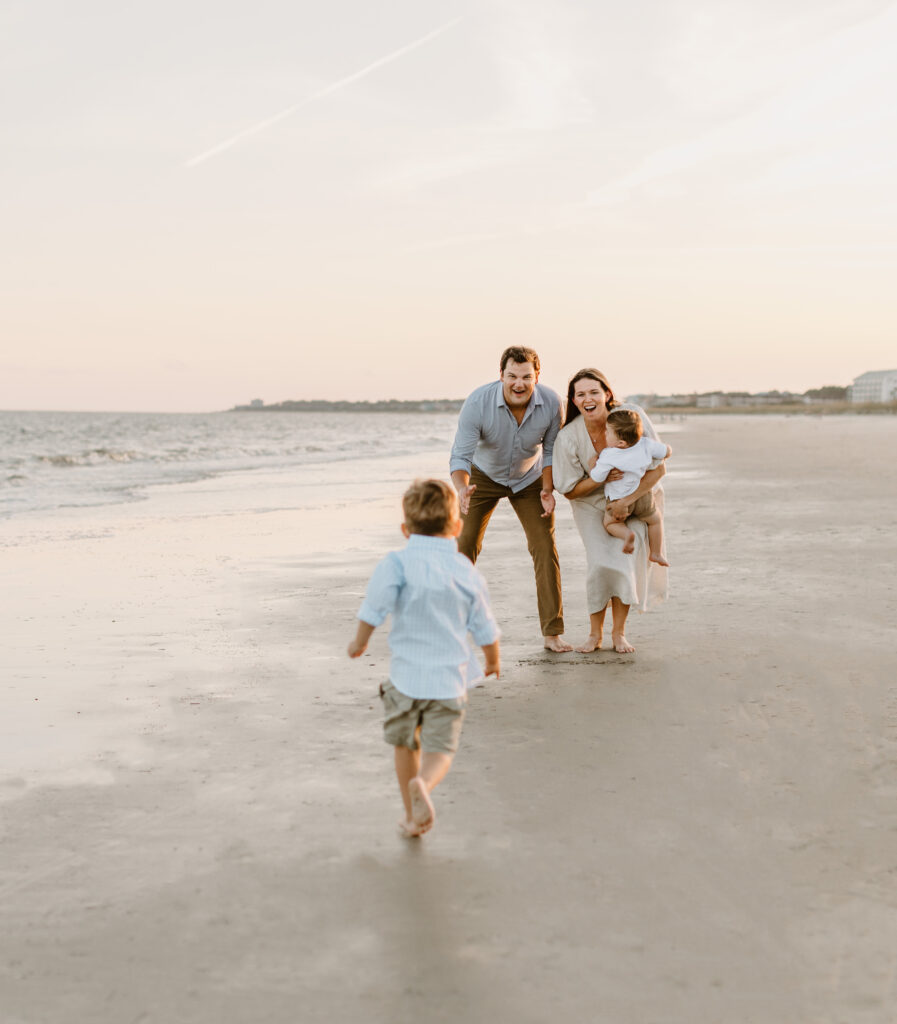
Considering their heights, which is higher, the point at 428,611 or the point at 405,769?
the point at 428,611

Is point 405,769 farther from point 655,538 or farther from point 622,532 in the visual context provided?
point 655,538

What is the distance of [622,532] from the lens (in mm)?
5949

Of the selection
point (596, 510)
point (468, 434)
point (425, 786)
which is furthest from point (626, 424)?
point (425, 786)

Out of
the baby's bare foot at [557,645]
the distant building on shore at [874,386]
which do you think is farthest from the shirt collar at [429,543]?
the distant building on shore at [874,386]

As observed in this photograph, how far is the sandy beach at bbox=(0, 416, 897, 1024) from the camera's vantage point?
8.38ft

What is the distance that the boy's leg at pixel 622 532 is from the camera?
5.95 m

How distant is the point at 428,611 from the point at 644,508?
2873mm

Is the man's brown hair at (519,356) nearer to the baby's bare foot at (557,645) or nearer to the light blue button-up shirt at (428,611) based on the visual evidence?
the baby's bare foot at (557,645)

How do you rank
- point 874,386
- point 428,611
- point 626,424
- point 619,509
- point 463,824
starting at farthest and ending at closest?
point 874,386
point 619,509
point 626,424
point 463,824
point 428,611

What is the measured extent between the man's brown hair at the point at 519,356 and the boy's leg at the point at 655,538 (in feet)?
A: 3.73

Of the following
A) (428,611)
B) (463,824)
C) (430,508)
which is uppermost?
(430,508)

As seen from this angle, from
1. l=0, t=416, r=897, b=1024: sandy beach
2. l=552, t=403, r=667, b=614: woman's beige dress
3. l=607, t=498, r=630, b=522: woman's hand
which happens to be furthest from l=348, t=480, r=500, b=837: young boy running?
l=552, t=403, r=667, b=614: woman's beige dress

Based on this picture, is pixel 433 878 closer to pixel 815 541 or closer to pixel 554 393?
pixel 554 393

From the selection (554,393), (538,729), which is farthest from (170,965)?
(554,393)
